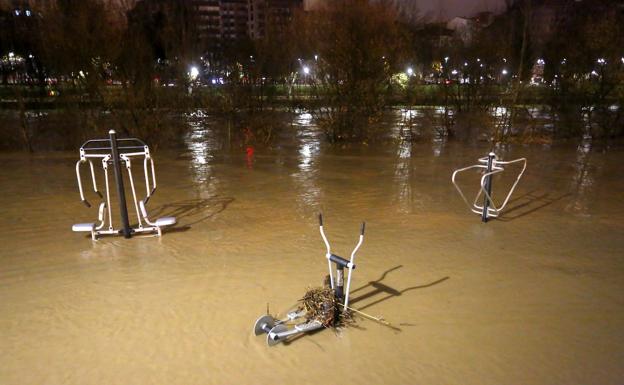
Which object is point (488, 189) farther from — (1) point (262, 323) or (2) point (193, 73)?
(2) point (193, 73)

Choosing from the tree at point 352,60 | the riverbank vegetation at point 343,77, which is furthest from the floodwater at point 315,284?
the riverbank vegetation at point 343,77

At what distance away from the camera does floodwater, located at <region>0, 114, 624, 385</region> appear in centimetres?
400

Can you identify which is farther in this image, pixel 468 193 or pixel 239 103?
pixel 239 103

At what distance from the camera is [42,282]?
5.49 meters

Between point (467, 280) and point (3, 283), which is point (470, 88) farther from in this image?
point (3, 283)

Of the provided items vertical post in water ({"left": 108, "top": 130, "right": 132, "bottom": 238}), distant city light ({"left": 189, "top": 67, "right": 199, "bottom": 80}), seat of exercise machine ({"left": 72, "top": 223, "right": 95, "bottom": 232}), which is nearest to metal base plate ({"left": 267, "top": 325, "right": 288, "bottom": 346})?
vertical post in water ({"left": 108, "top": 130, "right": 132, "bottom": 238})

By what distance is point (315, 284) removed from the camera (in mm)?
5398

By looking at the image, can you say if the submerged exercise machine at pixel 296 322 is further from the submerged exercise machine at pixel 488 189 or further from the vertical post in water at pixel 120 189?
the vertical post in water at pixel 120 189

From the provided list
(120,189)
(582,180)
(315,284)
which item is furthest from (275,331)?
(582,180)

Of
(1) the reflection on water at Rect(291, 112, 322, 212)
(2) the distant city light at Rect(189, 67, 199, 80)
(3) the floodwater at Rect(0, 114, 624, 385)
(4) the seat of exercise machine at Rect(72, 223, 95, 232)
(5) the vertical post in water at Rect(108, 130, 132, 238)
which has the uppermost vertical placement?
(2) the distant city light at Rect(189, 67, 199, 80)

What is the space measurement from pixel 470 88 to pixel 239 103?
911cm

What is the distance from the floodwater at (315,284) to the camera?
400cm

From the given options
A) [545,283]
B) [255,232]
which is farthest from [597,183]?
Answer: [255,232]

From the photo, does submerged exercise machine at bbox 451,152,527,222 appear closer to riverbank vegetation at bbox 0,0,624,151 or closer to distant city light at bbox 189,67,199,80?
riverbank vegetation at bbox 0,0,624,151
